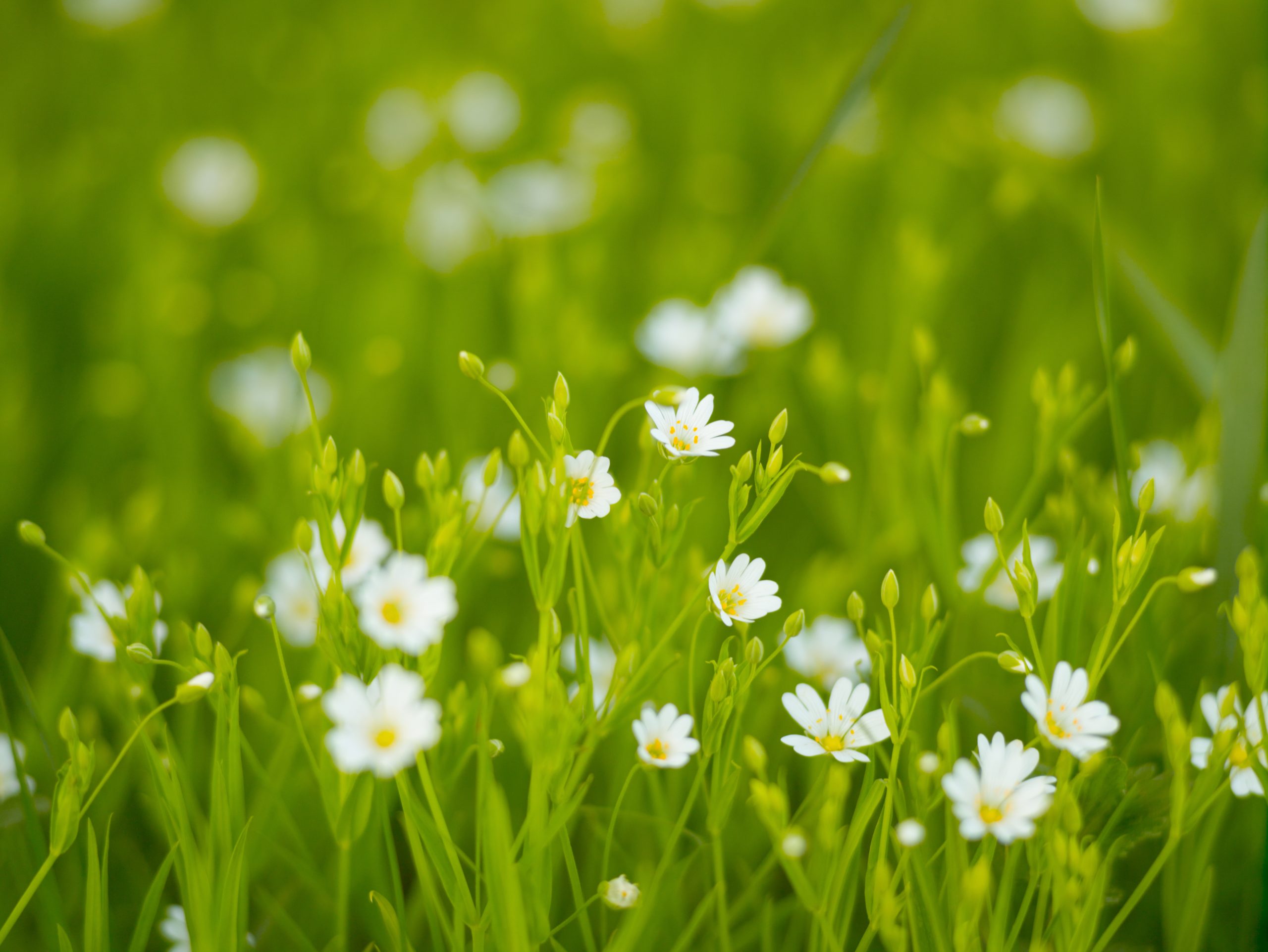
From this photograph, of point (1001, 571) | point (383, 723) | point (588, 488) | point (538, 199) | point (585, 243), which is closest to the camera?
point (383, 723)

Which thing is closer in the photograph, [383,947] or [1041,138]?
[383,947]

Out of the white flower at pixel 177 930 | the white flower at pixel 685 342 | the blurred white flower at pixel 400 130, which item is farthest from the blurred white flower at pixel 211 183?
the white flower at pixel 177 930

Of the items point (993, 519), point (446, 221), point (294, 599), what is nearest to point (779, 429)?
point (993, 519)

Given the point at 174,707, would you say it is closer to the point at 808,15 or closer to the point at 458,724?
the point at 458,724

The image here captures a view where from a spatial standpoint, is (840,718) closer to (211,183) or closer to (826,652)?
(826,652)

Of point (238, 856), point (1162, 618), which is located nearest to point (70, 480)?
point (238, 856)

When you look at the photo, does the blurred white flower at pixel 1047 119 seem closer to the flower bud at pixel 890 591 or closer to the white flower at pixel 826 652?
the white flower at pixel 826 652

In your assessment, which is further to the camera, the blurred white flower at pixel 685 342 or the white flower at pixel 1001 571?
the blurred white flower at pixel 685 342
